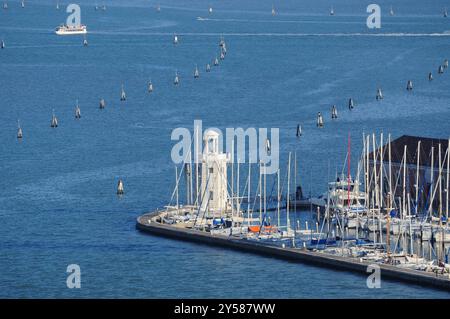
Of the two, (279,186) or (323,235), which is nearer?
(323,235)

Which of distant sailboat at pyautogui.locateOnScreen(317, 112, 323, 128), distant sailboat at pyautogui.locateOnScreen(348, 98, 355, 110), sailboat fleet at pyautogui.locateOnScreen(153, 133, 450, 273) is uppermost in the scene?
distant sailboat at pyautogui.locateOnScreen(348, 98, 355, 110)

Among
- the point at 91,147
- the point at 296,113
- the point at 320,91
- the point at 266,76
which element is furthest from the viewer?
the point at 266,76

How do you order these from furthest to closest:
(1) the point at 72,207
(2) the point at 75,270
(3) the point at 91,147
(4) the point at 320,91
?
(4) the point at 320,91 → (3) the point at 91,147 → (1) the point at 72,207 → (2) the point at 75,270

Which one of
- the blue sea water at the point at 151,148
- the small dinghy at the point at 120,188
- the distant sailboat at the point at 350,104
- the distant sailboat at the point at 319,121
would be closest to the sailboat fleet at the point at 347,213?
the blue sea water at the point at 151,148

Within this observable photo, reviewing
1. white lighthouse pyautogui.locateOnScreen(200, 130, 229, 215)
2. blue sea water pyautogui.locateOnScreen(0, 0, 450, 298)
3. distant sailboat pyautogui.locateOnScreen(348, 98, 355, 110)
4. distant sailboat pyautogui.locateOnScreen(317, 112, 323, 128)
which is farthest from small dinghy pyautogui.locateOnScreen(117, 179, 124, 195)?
distant sailboat pyautogui.locateOnScreen(348, 98, 355, 110)

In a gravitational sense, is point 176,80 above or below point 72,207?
above

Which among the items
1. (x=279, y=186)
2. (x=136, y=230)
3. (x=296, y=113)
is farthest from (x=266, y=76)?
(x=136, y=230)

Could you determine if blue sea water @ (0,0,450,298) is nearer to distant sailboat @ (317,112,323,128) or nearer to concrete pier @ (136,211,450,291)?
concrete pier @ (136,211,450,291)
